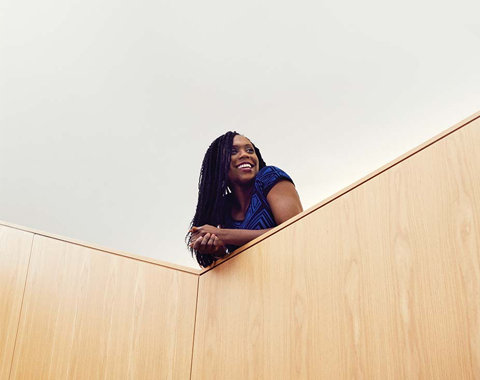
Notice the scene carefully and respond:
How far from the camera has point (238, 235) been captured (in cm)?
196

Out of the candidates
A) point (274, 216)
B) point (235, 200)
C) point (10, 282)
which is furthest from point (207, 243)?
point (10, 282)

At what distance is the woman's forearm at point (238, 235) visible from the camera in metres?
1.94

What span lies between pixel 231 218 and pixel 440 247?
1019 mm

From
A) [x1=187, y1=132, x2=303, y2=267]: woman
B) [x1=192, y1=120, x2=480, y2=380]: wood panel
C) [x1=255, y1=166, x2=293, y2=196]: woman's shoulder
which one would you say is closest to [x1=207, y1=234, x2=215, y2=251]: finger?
[x1=187, y1=132, x2=303, y2=267]: woman

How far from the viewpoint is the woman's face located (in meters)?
2.30

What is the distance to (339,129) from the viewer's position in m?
3.98

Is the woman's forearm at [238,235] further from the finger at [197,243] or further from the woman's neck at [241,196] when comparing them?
the woman's neck at [241,196]

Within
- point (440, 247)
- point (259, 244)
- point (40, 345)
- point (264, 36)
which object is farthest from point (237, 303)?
point (264, 36)

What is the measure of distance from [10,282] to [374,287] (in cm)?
111

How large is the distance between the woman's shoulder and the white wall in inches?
67.0

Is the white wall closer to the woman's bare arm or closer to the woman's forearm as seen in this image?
the woman's bare arm

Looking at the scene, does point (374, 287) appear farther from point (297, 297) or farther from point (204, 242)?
point (204, 242)

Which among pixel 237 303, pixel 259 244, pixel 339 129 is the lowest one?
pixel 237 303

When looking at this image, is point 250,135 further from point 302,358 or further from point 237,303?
point 302,358
